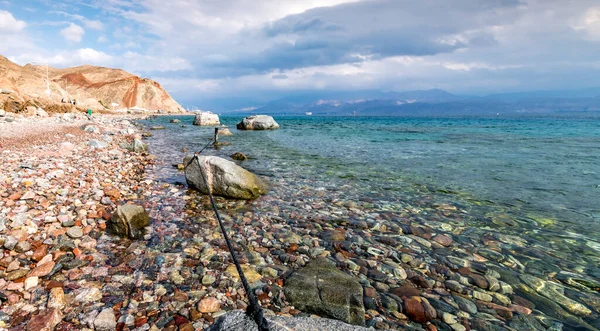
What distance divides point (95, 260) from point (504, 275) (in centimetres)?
646

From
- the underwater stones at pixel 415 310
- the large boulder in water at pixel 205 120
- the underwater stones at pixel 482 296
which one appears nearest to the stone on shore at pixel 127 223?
the underwater stones at pixel 415 310

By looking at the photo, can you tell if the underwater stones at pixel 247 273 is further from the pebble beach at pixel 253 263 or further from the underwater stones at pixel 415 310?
the underwater stones at pixel 415 310

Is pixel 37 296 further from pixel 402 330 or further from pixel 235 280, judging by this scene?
pixel 402 330

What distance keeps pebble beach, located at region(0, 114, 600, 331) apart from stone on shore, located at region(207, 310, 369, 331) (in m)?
1.31

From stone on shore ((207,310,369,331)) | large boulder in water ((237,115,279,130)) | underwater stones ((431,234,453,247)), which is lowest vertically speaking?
underwater stones ((431,234,453,247))

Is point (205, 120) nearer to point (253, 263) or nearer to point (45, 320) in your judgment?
point (253, 263)

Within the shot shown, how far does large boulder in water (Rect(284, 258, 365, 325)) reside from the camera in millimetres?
3433

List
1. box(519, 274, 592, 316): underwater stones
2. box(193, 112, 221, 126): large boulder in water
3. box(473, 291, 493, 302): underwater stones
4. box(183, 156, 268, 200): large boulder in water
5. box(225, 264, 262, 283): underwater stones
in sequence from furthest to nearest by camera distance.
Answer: box(193, 112, 221, 126): large boulder in water < box(183, 156, 268, 200): large boulder in water < box(225, 264, 262, 283): underwater stones < box(473, 291, 493, 302): underwater stones < box(519, 274, 592, 316): underwater stones

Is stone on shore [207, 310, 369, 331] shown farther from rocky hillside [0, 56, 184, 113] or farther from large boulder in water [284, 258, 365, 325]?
rocky hillside [0, 56, 184, 113]

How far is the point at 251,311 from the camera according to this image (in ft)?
6.85

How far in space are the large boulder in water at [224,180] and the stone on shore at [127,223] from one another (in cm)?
266

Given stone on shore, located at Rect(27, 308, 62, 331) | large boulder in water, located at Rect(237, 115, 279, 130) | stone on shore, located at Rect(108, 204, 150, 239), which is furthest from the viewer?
large boulder in water, located at Rect(237, 115, 279, 130)

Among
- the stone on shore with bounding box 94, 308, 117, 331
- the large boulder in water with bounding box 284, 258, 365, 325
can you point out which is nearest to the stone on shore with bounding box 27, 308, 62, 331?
the stone on shore with bounding box 94, 308, 117, 331

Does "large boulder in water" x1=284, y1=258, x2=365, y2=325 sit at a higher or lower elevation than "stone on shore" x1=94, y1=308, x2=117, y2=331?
lower
